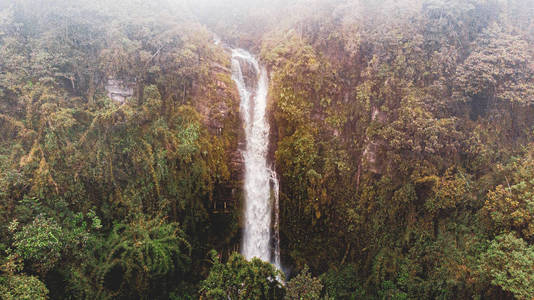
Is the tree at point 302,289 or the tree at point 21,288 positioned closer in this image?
the tree at point 21,288

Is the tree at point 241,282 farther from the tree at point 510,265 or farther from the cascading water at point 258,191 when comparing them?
the tree at point 510,265

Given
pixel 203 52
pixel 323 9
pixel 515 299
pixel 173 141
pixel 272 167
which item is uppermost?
pixel 323 9

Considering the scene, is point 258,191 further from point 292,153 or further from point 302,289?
point 302,289

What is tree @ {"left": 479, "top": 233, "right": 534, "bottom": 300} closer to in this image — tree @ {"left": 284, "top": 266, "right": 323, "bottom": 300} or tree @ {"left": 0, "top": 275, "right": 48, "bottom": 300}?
tree @ {"left": 284, "top": 266, "right": 323, "bottom": 300}

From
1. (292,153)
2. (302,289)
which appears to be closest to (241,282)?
(302,289)

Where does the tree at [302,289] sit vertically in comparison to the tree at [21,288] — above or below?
below

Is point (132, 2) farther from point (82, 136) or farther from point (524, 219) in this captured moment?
point (524, 219)

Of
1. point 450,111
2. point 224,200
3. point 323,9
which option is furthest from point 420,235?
point 323,9

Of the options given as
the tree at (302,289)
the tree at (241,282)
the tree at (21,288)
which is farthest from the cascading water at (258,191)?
the tree at (21,288)
